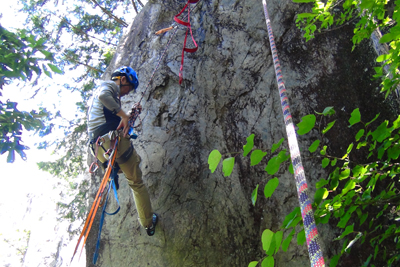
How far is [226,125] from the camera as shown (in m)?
3.96

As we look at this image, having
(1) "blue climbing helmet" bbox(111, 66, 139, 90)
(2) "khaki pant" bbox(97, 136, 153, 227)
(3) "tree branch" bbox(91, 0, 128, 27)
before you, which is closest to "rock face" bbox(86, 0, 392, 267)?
(2) "khaki pant" bbox(97, 136, 153, 227)

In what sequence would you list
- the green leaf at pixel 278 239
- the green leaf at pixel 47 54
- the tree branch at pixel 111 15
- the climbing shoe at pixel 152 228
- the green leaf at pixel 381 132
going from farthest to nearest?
the tree branch at pixel 111 15
the climbing shoe at pixel 152 228
the green leaf at pixel 47 54
the green leaf at pixel 381 132
the green leaf at pixel 278 239

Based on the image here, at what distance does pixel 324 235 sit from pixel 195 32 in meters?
3.93

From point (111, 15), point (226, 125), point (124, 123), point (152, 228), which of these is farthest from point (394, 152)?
point (111, 15)

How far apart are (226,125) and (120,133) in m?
1.57

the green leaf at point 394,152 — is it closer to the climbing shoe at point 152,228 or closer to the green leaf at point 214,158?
the green leaf at point 214,158

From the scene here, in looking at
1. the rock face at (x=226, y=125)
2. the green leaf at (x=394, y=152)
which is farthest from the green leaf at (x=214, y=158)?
the rock face at (x=226, y=125)

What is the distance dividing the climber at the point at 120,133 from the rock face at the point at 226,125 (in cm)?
32

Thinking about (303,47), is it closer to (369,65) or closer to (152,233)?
(369,65)

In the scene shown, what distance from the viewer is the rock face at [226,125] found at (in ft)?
10.9

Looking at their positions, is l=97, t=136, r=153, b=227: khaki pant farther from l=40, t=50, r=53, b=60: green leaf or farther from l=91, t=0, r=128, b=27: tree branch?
l=91, t=0, r=128, b=27: tree branch

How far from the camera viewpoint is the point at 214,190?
3564 millimetres

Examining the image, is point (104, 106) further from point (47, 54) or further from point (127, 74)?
point (47, 54)

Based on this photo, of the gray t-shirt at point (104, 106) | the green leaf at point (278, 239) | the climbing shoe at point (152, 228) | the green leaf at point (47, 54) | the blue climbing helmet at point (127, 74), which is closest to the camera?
the green leaf at point (278, 239)
